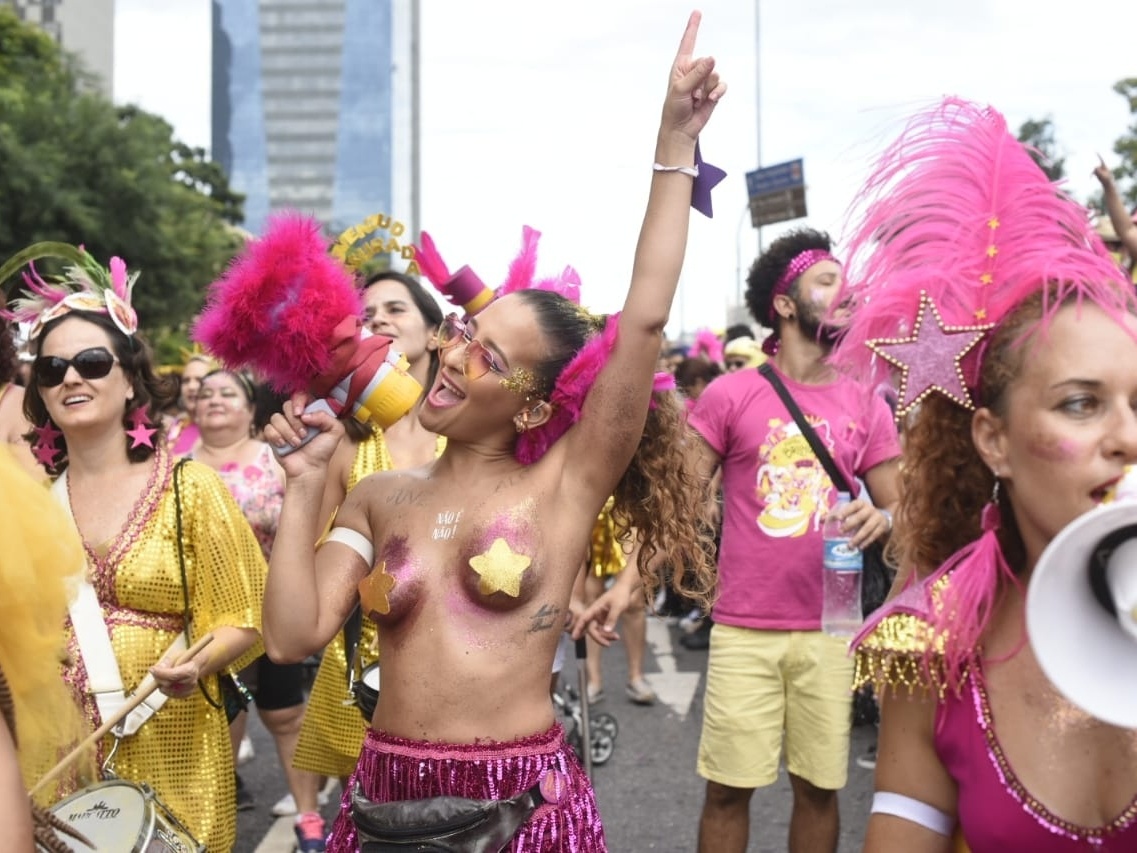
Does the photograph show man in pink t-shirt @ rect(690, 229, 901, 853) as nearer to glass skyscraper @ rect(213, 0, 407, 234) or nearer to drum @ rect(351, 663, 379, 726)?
drum @ rect(351, 663, 379, 726)

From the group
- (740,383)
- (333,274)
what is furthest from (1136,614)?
(740,383)

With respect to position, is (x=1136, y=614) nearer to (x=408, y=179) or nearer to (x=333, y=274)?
(x=333, y=274)

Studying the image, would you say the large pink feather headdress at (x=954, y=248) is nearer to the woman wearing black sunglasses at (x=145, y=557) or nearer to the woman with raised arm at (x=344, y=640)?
the woman wearing black sunglasses at (x=145, y=557)

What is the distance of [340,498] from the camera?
4844 mm

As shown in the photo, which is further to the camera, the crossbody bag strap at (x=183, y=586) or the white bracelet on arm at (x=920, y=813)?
the crossbody bag strap at (x=183, y=586)

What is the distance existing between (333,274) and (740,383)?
231 centimetres

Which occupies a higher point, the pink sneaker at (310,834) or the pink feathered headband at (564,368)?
the pink feathered headband at (564,368)

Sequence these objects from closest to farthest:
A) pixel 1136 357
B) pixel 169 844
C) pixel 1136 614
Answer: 1. pixel 1136 614
2. pixel 1136 357
3. pixel 169 844

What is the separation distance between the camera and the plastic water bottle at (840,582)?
4.62m

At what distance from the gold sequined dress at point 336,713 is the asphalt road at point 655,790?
0.95 m

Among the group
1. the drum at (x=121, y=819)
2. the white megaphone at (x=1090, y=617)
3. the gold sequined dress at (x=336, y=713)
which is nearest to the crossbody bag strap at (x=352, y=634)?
the gold sequined dress at (x=336, y=713)

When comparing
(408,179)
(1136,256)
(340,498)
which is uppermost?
(408,179)

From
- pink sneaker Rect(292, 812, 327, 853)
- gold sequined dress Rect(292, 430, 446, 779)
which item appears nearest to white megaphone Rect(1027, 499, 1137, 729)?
gold sequined dress Rect(292, 430, 446, 779)

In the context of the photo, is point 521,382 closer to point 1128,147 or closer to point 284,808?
point 284,808
